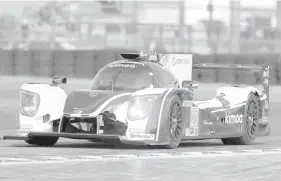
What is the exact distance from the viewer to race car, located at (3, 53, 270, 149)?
12.8 metres

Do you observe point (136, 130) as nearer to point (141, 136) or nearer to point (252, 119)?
point (141, 136)

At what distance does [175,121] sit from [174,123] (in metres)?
0.05

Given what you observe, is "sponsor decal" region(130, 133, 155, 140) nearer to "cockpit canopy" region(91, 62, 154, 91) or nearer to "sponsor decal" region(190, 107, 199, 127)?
"cockpit canopy" region(91, 62, 154, 91)

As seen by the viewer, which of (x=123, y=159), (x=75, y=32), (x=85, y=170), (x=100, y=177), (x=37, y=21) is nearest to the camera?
(x=100, y=177)

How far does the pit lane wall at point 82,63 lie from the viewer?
1743 inches

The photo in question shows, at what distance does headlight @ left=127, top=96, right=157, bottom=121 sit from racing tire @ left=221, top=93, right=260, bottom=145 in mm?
3130

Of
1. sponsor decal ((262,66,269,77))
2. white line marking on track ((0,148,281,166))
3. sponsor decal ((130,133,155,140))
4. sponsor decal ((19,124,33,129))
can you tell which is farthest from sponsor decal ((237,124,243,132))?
sponsor decal ((19,124,33,129))

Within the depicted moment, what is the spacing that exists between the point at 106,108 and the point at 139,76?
1382 millimetres

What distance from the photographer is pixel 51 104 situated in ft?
44.3

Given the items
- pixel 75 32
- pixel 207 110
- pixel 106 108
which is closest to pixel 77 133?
pixel 106 108

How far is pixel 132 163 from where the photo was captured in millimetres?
10719

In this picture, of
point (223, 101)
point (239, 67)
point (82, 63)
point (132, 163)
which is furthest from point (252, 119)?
point (82, 63)

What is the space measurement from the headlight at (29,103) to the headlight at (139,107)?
5.13ft

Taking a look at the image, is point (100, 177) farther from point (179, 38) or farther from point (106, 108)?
point (179, 38)
